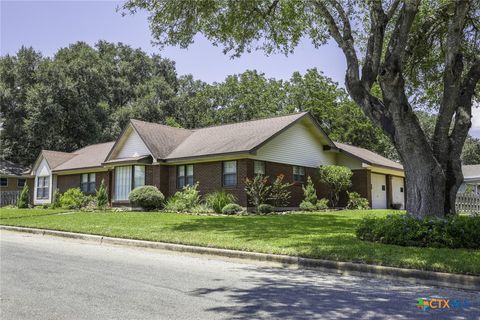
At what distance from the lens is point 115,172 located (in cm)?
2962

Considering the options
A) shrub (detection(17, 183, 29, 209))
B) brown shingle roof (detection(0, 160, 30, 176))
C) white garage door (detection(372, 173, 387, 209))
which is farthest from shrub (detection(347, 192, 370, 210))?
brown shingle roof (detection(0, 160, 30, 176))

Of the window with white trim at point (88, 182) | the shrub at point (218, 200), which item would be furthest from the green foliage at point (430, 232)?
the window with white trim at point (88, 182)

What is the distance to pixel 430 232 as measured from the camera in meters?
10.6

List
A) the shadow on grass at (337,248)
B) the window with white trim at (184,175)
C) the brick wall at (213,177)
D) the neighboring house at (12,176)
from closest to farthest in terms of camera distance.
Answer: the shadow on grass at (337,248) < the brick wall at (213,177) < the window with white trim at (184,175) < the neighboring house at (12,176)

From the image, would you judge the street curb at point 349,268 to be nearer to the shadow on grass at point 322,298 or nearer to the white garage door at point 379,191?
the shadow on grass at point 322,298

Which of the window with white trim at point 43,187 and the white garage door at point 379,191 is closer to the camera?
the white garage door at point 379,191

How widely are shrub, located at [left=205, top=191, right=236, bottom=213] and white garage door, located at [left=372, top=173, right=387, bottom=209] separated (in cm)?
1181

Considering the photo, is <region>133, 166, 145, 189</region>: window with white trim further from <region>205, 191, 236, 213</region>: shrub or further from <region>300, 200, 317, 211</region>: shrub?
<region>300, 200, 317, 211</region>: shrub

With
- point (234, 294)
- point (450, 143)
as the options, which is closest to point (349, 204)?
point (450, 143)

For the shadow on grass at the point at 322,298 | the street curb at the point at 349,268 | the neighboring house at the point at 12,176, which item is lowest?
the shadow on grass at the point at 322,298

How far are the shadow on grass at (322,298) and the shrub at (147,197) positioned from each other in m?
17.4

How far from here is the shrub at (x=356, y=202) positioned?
2895 centimetres

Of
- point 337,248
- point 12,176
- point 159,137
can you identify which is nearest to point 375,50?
point 337,248

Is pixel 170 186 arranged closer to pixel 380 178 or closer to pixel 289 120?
pixel 289 120
